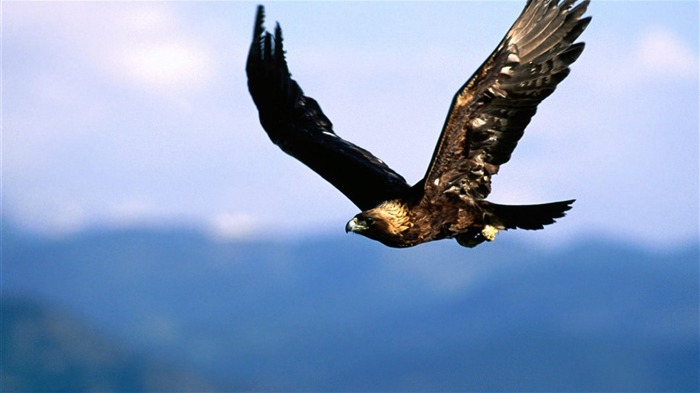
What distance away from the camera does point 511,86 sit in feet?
31.5

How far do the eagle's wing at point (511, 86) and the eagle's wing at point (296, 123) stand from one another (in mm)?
1559

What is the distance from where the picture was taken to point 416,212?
10109 millimetres

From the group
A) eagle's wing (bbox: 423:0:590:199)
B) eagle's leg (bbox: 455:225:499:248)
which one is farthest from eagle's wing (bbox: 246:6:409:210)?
eagle's wing (bbox: 423:0:590:199)

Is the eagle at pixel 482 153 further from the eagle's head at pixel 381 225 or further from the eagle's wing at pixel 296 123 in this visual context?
the eagle's wing at pixel 296 123

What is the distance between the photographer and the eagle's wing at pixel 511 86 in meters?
9.49

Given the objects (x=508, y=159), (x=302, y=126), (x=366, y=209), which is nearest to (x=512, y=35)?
(x=508, y=159)

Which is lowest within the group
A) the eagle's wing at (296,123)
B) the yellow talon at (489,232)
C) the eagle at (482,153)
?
the yellow talon at (489,232)

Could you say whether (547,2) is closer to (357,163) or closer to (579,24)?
(579,24)

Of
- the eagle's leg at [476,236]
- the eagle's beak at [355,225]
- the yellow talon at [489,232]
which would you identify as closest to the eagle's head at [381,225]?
the eagle's beak at [355,225]

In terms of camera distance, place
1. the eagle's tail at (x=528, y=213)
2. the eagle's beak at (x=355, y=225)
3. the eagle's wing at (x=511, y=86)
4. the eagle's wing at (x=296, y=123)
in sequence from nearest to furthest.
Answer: the eagle's wing at (x=511, y=86)
the eagle's beak at (x=355, y=225)
the eagle's tail at (x=528, y=213)
the eagle's wing at (x=296, y=123)

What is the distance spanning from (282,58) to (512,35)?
362cm

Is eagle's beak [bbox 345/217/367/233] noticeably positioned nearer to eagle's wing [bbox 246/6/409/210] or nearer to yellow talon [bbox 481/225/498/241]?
yellow talon [bbox 481/225/498/241]

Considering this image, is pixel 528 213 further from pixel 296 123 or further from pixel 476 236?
pixel 296 123

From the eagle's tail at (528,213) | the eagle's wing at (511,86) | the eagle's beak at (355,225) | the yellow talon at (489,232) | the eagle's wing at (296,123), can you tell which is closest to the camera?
the eagle's wing at (511,86)
